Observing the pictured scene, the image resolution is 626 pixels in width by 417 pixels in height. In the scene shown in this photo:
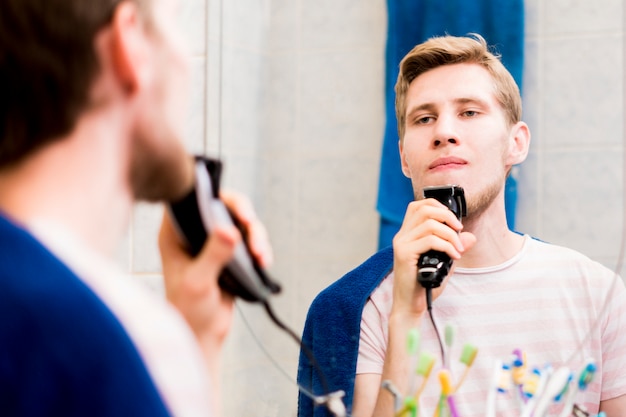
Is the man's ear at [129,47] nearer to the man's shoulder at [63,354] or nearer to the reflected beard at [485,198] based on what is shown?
the man's shoulder at [63,354]

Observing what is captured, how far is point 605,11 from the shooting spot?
944 mm

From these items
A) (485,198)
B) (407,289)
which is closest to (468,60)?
(485,198)

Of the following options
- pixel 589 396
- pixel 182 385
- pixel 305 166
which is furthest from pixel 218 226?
pixel 589 396

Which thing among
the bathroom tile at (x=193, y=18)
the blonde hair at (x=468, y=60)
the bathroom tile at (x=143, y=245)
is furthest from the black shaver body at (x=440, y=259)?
the bathroom tile at (x=143, y=245)

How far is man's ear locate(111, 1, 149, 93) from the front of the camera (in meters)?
0.61

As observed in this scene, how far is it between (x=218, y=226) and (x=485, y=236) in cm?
37

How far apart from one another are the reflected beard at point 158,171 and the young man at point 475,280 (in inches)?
14.5

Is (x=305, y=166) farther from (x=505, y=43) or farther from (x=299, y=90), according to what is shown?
(x=505, y=43)

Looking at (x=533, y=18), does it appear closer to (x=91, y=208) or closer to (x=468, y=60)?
(x=468, y=60)

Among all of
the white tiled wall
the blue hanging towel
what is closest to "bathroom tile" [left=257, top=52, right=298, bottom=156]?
the white tiled wall

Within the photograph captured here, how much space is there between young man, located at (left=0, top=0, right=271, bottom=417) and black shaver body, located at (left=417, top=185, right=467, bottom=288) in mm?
253

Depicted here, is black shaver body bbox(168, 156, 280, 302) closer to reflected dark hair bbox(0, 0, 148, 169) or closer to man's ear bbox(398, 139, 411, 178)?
reflected dark hair bbox(0, 0, 148, 169)

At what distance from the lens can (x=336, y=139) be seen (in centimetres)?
103

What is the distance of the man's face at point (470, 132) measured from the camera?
945mm
